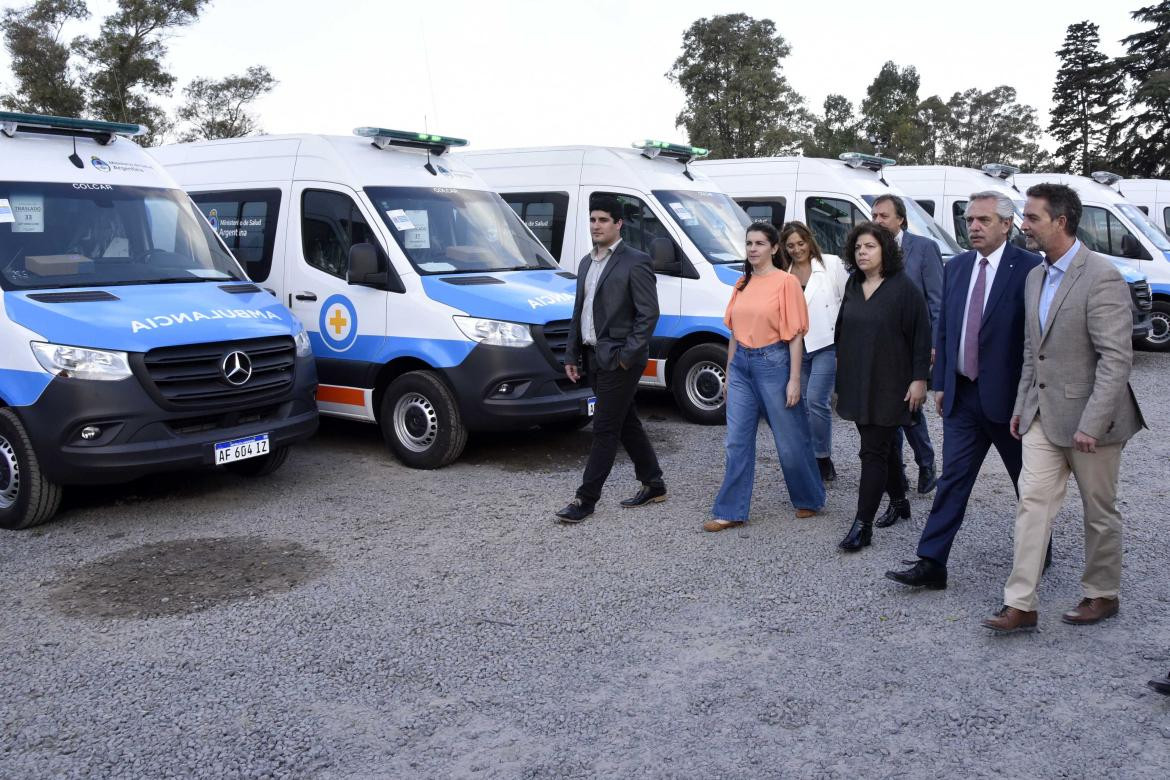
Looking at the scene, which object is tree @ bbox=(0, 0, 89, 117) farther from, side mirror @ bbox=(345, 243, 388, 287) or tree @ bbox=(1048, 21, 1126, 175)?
tree @ bbox=(1048, 21, 1126, 175)

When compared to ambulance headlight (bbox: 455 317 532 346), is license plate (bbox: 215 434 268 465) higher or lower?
lower

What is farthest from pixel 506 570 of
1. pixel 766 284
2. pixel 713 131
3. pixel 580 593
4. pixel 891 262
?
pixel 713 131

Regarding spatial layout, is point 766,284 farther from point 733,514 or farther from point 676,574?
point 676,574

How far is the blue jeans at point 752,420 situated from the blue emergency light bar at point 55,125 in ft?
14.1

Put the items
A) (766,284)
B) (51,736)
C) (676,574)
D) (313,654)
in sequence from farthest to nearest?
(766,284), (676,574), (313,654), (51,736)

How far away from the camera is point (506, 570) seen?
221 inches

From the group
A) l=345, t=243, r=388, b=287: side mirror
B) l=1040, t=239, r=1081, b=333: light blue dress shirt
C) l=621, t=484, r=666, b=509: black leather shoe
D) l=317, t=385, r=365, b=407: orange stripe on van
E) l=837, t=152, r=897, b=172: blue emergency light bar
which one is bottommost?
l=621, t=484, r=666, b=509: black leather shoe

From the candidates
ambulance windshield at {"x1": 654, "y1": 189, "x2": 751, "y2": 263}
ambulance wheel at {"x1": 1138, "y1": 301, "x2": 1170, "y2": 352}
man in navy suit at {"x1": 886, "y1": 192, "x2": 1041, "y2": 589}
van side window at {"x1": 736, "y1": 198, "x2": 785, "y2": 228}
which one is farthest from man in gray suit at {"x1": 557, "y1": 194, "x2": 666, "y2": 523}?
ambulance wheel at {"x1": 1138, "y1": 301, "x2": 1170, "y2": 352}

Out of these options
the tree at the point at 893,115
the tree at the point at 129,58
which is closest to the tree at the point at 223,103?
the tree at the point at 129,58

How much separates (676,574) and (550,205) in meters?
5.63

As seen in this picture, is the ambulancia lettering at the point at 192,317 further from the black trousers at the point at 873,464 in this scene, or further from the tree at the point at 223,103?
the tree at the point at 223,103

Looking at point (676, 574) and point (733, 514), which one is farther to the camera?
point (733, 514)

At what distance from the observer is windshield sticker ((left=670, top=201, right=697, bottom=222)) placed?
9867 millimetres

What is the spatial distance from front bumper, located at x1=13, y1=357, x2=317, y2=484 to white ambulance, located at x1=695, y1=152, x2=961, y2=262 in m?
6.98
